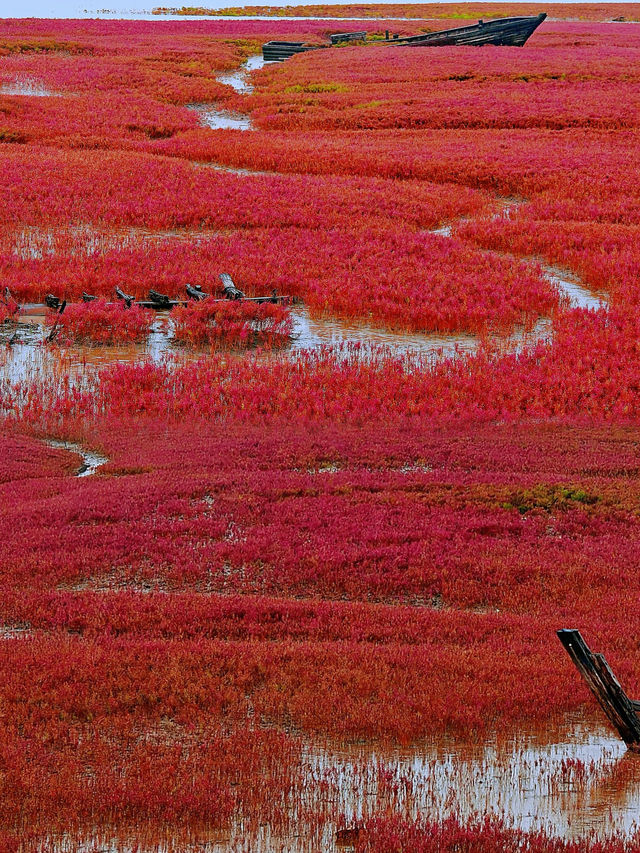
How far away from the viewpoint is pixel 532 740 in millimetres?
7629

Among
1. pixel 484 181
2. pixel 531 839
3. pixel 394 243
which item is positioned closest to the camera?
pixel 531 839

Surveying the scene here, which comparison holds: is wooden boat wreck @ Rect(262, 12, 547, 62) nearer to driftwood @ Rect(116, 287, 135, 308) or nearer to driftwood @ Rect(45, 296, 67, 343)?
driftwood @ Rect(116, 287, 135, 308)

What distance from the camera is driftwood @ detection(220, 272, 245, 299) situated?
25484 millimetres

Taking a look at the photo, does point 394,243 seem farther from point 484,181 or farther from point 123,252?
point 484,181

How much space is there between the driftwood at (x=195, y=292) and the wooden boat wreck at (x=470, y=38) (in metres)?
67.8

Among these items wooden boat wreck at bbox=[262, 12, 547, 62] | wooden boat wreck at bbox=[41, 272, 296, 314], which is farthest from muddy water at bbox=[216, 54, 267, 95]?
wooden boat wreck at bbox=[41, 272, 296, 314]

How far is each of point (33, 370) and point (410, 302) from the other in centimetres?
1011

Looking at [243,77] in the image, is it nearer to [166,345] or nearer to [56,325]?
[56,325]

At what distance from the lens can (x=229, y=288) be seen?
84.4ft

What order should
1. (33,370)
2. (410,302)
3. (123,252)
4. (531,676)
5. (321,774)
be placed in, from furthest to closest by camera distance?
(123,252) → (410,302) → (33,370) → (531,676) → (321,774)

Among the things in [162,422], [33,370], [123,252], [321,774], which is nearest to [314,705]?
[321,774]

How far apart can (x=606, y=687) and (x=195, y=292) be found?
20133 mm

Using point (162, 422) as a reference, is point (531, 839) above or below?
above

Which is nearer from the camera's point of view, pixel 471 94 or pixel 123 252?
pixel 123 252
